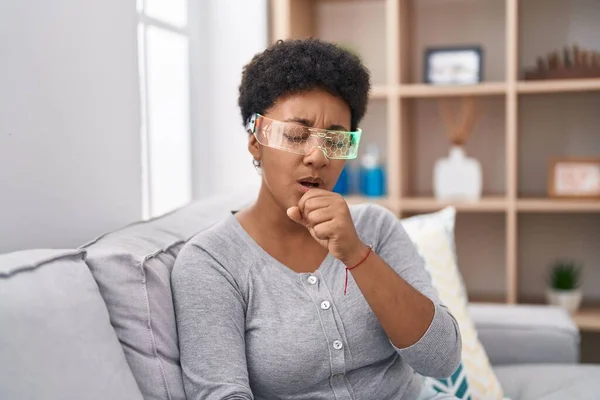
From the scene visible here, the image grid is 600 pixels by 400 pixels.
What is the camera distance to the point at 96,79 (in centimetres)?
178

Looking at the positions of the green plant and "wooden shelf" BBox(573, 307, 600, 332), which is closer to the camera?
"wooden shelf" BBox(573, 307, 600, 332)

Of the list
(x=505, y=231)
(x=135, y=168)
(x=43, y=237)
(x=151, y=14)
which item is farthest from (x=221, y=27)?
(x=43, y=237)

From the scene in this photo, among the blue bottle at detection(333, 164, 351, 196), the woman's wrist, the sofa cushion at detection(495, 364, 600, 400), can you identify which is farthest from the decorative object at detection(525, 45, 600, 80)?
the woman's wrist

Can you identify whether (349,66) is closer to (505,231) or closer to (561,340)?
(561,340)

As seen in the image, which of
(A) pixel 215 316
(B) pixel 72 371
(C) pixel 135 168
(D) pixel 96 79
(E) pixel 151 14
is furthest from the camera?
(E) pixel 151 14

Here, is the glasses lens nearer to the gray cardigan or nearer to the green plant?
the gray cardigan

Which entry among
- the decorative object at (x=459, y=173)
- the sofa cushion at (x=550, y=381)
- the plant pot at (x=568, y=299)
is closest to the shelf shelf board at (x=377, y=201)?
the decorative object at (x=459, y=173)

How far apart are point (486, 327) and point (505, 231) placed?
4.33ft

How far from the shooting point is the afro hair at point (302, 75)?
1522mm

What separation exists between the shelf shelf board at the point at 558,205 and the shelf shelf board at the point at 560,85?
1.49 ft

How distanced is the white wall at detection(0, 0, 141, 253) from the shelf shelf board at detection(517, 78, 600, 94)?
1753mm

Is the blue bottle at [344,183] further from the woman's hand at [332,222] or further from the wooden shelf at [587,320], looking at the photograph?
the woman's hand at [332,222]

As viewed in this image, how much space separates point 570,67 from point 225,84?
143cm

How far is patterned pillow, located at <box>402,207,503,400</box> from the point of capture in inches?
75.0
